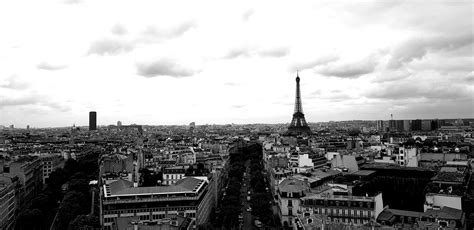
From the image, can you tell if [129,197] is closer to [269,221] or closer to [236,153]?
[269,221]

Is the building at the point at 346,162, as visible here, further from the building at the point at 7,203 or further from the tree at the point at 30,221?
the building at the point at 7,203

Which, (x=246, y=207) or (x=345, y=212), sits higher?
(x=345, y=212)

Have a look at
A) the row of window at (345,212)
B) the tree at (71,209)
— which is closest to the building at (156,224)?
the row of window at (345,212)

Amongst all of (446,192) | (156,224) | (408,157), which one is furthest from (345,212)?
(408,157)

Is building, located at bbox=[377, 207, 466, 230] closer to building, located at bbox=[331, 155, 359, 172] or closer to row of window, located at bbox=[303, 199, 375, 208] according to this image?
row of window, located at bbox=[303, 199, 375, 208]

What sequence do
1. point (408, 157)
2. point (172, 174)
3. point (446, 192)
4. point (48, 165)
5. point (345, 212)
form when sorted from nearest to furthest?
point (345, 212)
point (446, 192)
point (172, 174)
point (408, 157)
point (48, 165)

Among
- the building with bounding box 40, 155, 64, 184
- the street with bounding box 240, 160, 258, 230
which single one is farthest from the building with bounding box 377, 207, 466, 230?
the building with bounding box 40, 155, 64, 184

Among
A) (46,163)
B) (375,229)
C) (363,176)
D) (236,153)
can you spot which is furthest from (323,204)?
(236,153)

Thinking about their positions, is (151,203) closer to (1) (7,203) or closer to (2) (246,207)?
(2) (246,207)
